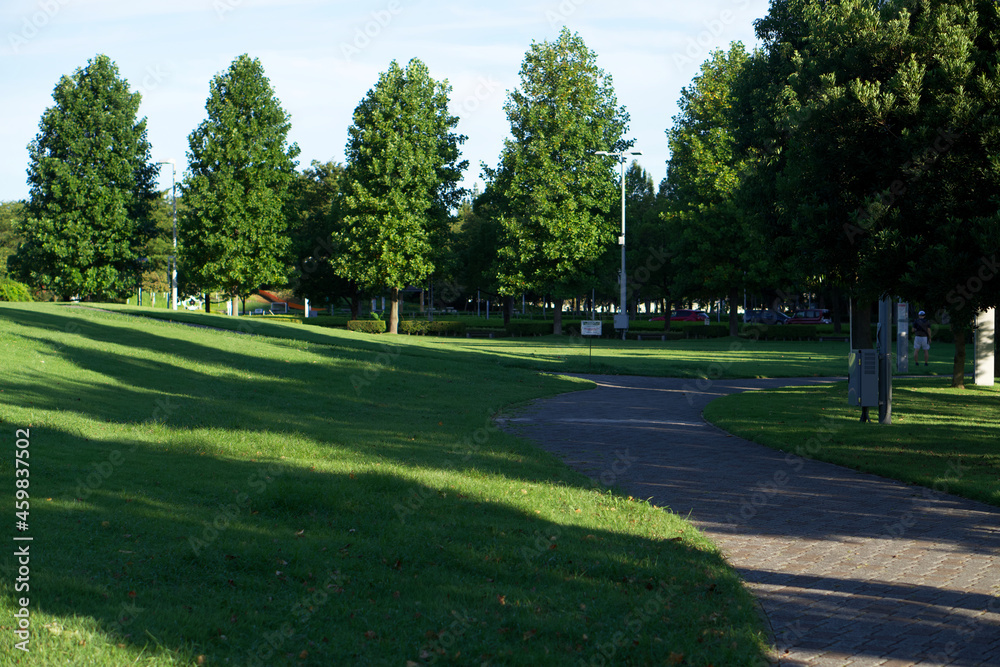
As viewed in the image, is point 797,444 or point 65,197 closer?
point 797,444

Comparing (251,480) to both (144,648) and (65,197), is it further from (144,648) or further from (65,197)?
(65,197)

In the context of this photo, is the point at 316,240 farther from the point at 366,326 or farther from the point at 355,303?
the point at 366,326

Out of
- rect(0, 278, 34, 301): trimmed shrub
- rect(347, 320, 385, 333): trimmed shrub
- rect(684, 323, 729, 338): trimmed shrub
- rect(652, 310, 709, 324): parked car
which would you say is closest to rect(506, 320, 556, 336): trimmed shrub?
rect(347, 320, 385, 333): trimmed shrub

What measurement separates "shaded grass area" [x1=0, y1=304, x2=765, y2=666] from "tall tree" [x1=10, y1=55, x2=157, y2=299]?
39.7 meters

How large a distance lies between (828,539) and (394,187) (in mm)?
42602

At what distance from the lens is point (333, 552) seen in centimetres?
578

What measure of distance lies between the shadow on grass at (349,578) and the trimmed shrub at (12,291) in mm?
50187

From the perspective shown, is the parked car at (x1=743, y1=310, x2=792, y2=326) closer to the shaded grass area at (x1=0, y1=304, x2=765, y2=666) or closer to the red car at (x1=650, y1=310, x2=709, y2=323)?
the red car at (x1=650, y1=310, x2=709, y2=323)

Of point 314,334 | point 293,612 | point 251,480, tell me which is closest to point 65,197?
point 314,334

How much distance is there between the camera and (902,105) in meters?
10.0

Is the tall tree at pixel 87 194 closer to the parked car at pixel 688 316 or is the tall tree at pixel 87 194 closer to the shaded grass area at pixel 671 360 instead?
the shaded grass area at pixel 671 360

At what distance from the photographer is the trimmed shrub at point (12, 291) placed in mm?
49812

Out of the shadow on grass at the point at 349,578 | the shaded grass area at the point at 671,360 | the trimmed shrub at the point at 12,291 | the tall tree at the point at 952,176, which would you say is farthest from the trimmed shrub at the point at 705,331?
the shadow on grass at the point at 349,578

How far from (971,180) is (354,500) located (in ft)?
26.2
